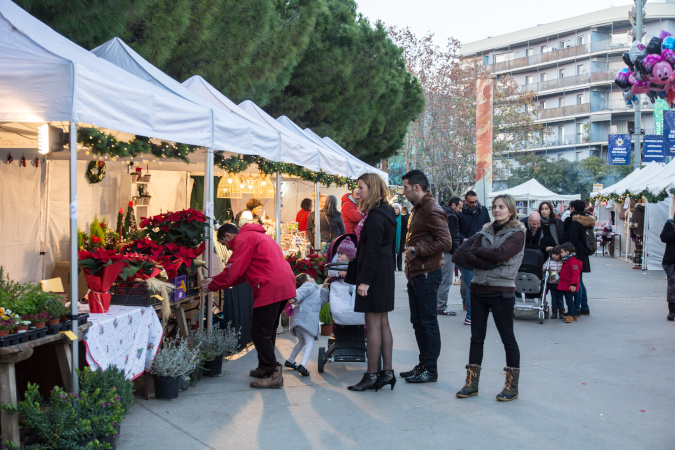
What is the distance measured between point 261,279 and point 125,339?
1.27 m

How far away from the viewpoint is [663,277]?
53.7ft

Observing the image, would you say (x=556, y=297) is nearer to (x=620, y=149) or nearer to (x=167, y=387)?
(x=167, y=387)

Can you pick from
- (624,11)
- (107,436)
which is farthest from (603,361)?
(624,11)

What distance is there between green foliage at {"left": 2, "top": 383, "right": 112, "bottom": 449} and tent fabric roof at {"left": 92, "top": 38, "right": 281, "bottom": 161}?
3160 millimetres

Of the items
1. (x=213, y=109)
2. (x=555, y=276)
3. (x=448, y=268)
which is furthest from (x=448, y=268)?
(x=213, y=109)

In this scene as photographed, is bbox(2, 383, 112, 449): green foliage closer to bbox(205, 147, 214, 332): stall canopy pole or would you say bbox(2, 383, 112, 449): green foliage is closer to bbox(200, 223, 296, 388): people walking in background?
bbox(200, 223, 296, 388): people walking in background

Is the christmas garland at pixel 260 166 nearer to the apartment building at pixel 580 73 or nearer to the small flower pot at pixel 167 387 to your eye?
the small flower pot at pixel 167 387

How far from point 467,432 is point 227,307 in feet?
10.4

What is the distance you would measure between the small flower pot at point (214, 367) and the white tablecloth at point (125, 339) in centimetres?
85

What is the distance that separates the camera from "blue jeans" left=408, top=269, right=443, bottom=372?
245 inches

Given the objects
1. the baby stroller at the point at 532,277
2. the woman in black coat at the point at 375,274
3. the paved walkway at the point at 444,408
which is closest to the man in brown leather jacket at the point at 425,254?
the woman in black coat at the point at 375,274

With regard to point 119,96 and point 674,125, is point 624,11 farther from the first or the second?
A: point 119,96

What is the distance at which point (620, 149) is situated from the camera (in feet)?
87.0

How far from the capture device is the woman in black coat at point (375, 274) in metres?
5.81
